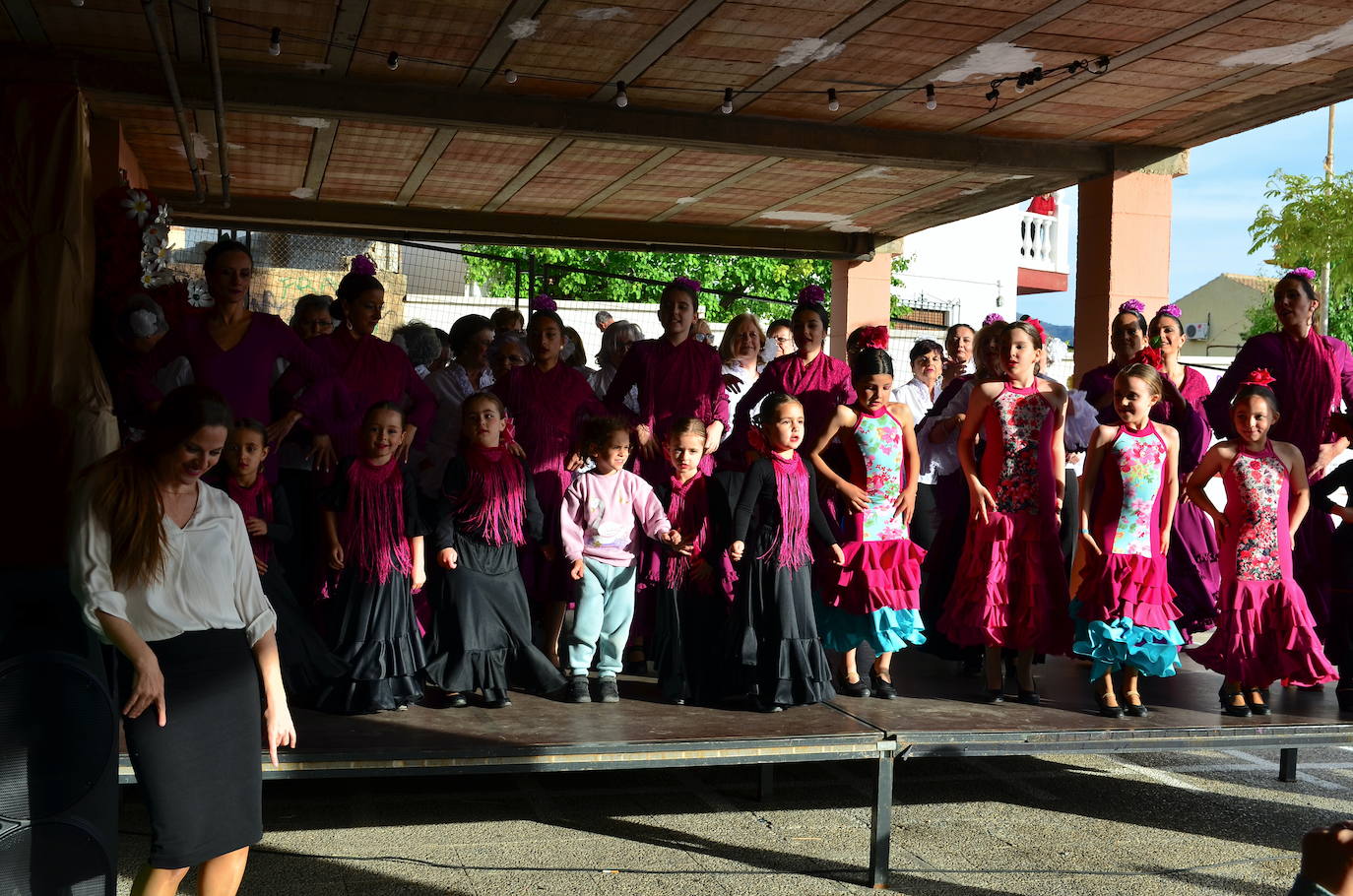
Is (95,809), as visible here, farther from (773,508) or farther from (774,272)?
(774,272)

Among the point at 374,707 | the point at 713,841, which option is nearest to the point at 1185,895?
the point at 713,841

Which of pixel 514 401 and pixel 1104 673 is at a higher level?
pixel 514 401

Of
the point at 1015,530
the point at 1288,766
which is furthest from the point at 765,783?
the point at 1288,766

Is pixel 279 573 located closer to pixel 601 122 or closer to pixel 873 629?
pixel 873 629

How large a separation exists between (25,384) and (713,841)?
115 inches

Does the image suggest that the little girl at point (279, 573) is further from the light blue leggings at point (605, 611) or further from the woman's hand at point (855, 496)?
the woman's hand at point (855, 496)

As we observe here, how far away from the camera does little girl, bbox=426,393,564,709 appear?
5.25m

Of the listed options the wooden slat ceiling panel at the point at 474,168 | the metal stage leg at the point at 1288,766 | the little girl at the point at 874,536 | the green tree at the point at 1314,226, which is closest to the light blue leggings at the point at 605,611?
the little girl at the point at 874,536

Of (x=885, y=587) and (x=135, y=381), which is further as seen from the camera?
(x=885, y=587)

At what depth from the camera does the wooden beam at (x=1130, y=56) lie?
6660mm

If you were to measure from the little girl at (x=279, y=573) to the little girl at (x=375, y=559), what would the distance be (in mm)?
117

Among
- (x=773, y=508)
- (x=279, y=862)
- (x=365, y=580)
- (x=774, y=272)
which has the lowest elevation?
(x=279, y=862)

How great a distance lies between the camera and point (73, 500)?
3.17 metres

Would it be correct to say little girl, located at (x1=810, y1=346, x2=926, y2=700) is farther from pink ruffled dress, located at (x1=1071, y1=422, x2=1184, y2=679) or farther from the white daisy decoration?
the white daisy decoration
